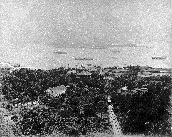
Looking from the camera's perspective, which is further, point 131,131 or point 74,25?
point 74,25

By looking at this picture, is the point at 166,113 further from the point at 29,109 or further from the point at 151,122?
the point at 29,109

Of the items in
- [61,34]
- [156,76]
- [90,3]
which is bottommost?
[156,76]

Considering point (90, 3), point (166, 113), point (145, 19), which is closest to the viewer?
point (166, 113)

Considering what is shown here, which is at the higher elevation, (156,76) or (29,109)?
(156,76)

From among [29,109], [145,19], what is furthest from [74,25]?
[29,109]

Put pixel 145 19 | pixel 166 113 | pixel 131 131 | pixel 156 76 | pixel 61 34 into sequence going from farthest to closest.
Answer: pixel 61 34, pixel 145 19, pixel 156 76, pixel 166 113, pixel 131 131

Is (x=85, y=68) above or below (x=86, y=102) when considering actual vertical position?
above

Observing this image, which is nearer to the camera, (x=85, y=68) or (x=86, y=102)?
(x=86, y=102)

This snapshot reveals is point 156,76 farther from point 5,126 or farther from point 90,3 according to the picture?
point 5,126
